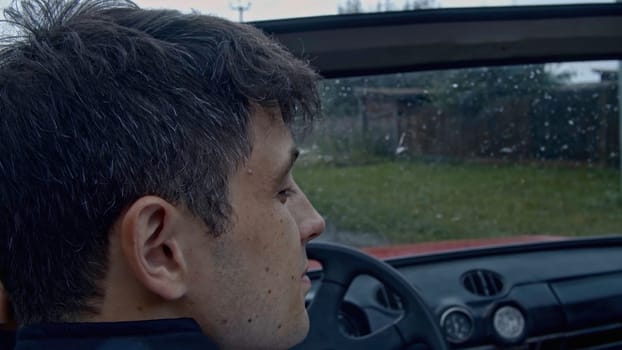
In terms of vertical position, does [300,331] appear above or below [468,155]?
below

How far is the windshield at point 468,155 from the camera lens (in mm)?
3320

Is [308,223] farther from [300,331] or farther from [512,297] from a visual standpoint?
[512,297]

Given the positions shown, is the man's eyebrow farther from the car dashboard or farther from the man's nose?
the car dashboard

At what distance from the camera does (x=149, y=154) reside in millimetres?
1470

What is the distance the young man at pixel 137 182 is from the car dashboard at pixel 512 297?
59.0 inches

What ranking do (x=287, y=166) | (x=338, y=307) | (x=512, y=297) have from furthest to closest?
(x=512, y=297) → (x=338, y=307) → (x=287, y=166)

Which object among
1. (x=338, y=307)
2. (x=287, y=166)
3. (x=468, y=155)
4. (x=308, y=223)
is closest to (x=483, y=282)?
(x=468, y=155)

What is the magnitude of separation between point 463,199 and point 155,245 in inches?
104

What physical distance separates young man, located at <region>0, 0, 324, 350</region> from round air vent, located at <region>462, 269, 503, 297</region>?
6.19 ft

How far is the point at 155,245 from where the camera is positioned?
4.83 ft

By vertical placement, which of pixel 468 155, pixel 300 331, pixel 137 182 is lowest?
pixel 300 331

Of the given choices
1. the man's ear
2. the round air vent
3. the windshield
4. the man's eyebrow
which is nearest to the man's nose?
the man's eyebrow

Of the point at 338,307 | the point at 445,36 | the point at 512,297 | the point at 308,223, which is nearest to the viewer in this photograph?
the point at 308,223

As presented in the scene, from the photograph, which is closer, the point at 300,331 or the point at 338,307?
the point at 300,331
